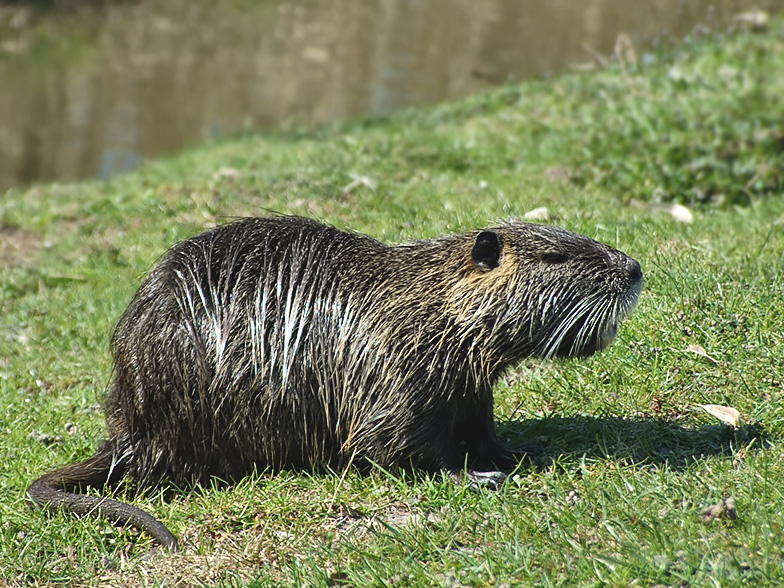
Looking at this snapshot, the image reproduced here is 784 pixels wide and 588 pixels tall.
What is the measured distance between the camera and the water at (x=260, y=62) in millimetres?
13164

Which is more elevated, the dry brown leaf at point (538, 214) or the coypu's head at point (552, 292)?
the coypu's head at point (552, 292)

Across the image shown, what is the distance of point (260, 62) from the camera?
51.9ft

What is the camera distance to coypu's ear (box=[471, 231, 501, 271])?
11.4ft

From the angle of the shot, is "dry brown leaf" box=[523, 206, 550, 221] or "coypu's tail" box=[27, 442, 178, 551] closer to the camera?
"coypu's tail" box=[27, 442, 178, 551]

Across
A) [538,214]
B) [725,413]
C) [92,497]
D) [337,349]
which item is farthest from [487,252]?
[538,214]

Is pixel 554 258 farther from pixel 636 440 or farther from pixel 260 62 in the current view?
pixel 260 62

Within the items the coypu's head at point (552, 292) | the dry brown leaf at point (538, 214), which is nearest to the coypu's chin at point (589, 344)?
the coypu's head at point (552, 292)

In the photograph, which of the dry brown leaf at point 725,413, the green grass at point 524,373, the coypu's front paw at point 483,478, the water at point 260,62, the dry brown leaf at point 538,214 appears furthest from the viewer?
the water at point 260,62

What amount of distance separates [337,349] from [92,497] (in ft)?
3.46

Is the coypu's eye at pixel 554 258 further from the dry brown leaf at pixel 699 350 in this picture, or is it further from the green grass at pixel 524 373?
the dry brown leaf at pixel 699 350

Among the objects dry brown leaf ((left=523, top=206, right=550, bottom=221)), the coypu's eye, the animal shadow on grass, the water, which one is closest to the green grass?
the animal shadow on grass

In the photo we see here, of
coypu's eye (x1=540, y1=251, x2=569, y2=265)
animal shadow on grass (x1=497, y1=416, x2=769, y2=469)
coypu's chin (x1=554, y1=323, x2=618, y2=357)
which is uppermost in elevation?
coypu's eye (x1=540, y1=251, x2=569, y2=265)

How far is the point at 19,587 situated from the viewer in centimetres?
333

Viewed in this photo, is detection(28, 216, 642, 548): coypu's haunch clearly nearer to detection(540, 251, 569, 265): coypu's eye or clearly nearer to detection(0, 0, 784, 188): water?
detection(540, 251, 569, 265): coypu's eye
